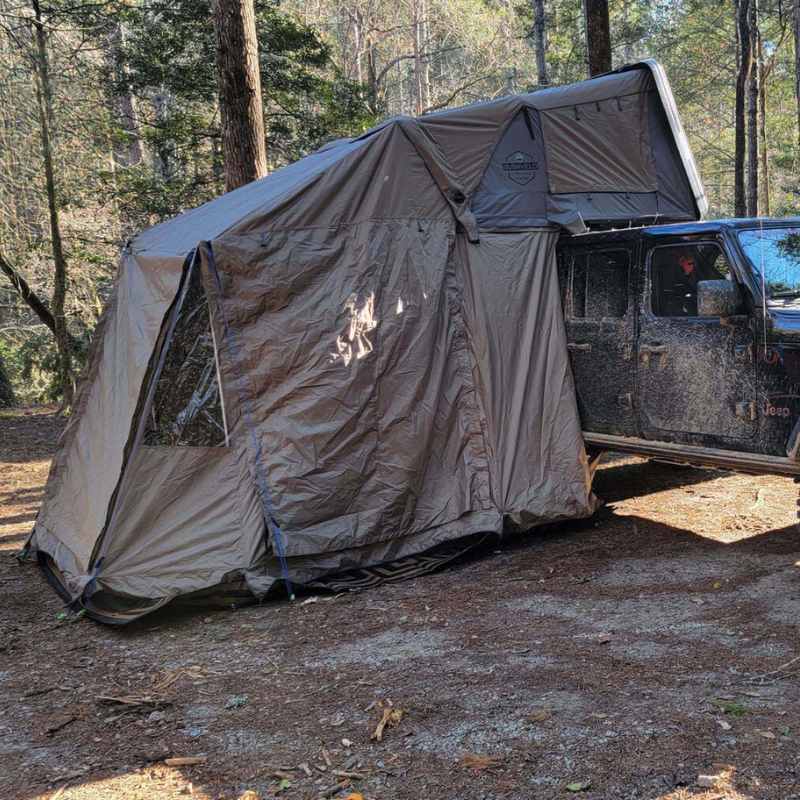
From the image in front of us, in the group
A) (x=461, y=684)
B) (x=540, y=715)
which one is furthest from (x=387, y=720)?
(x=540, y=715)

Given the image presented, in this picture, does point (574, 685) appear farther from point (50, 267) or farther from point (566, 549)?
point (50, 267)

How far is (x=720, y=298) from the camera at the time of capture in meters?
5.73

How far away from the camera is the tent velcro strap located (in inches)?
252

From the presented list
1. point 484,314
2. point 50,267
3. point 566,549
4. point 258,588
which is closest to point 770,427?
point 566,549

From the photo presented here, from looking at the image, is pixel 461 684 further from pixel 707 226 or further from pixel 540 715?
pixel 707 226

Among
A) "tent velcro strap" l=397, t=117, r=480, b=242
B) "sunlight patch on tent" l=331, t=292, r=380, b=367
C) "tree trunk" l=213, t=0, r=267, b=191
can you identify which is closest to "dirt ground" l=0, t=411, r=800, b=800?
"sunlight patch on tent" l=331, t=292, r=380, b=367

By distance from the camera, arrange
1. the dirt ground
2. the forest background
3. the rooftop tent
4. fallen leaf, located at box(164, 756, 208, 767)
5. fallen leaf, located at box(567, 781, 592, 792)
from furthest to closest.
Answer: the forest background → the rooftop tent → fallen leaf, located at box(164, 756, 208, 767) → the dirt ground → fallen leaf, located at box(567, 781, 592, 792)

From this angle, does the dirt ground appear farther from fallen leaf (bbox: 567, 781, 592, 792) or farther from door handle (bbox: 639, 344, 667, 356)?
door handle (bbox: 639, 344, 667, 356)

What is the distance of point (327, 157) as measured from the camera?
667 cm

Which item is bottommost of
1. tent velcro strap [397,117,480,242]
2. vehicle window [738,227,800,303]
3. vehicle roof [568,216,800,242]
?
vehicle window [738,227,800,303]

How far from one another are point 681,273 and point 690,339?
1.65ft

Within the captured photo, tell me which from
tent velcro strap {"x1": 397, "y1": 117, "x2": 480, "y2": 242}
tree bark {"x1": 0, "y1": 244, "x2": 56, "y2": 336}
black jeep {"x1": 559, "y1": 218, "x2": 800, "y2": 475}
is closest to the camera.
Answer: black jeep {"x1": 559, "y1": 218, "x2": 800, "y2": 475}

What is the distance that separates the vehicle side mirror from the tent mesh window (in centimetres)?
326

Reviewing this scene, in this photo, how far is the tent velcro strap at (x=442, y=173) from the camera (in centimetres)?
641
